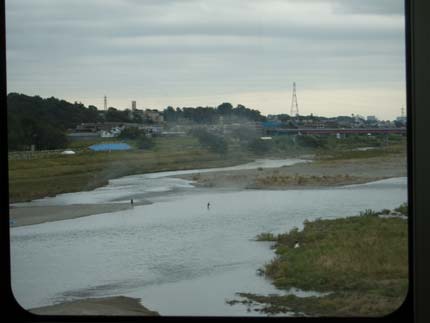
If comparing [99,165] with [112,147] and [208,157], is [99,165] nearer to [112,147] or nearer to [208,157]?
[112,147]

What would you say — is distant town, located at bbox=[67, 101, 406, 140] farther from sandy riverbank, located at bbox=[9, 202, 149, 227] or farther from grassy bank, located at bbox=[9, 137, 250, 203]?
sandy riverbank, located at bbox=[9, 202, 149, 227]

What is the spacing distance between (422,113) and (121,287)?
136 centimetres

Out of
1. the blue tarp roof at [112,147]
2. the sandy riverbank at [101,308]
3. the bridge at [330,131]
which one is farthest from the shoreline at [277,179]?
the sandy riverbank at [101,308]

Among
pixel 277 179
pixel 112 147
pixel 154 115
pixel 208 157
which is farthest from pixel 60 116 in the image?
pixel 277 179

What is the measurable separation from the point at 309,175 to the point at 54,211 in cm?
107

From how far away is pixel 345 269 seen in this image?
226cm

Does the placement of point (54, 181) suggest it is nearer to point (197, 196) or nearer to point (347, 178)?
point (197, 196)

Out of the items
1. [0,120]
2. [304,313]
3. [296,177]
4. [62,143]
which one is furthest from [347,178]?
[0,120]

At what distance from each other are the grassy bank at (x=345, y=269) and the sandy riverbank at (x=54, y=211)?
0.65 meters

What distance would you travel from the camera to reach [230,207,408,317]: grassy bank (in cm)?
225

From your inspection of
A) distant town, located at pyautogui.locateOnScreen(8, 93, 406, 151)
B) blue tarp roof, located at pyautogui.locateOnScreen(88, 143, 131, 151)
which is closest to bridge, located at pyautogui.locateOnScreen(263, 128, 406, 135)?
distant town, located at pyautogui.locateOnScreen(8, 93, 406, 151)

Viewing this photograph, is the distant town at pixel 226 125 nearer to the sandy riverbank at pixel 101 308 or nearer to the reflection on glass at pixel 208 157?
the reflection on glass at pixel 208 157

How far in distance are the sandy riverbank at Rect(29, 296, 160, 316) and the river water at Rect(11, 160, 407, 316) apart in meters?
0.02

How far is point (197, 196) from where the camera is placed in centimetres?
240
